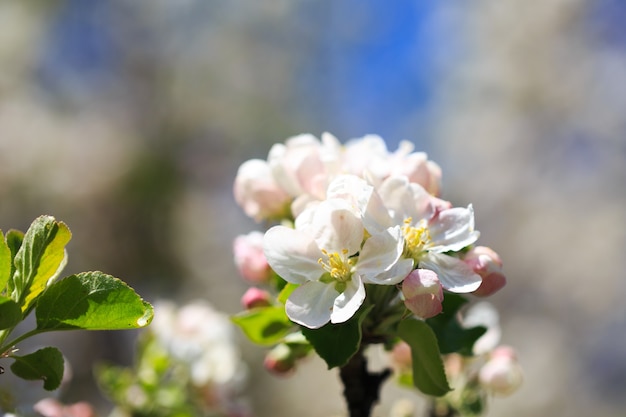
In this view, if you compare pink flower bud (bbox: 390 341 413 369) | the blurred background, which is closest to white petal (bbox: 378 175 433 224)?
pink flower bud (bbox: 390 341 413 369)

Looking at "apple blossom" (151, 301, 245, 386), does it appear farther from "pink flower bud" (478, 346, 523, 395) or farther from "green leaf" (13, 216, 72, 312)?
"green leaf" (13, 216, 72, 312)

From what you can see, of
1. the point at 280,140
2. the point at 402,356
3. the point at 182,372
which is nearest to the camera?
the point at 402,356

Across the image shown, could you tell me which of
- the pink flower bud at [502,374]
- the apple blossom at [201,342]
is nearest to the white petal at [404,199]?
the pink flower bud at [502,374]

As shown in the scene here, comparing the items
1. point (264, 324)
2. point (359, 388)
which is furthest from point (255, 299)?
point (359, 388)

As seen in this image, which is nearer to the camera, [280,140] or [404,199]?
[404,199]

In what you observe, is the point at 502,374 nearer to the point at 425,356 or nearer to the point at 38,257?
the point at 425,356

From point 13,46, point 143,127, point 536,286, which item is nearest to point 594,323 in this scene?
point 536,286
